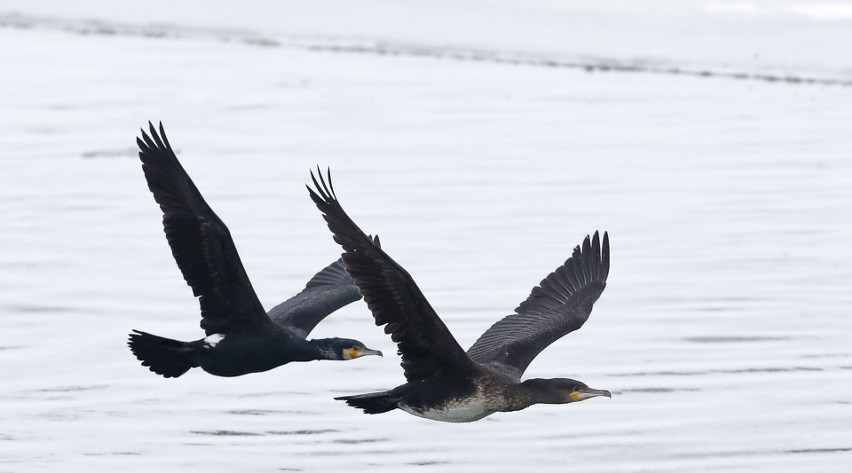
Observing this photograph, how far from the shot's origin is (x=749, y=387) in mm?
8664

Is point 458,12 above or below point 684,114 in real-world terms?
above

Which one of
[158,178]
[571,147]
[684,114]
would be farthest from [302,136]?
[158,178]

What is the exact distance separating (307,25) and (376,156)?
266 inches

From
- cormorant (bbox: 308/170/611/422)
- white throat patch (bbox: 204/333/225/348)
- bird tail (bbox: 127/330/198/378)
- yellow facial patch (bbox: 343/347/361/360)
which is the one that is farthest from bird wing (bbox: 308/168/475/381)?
bird tail (bbox: 127/330/198/378)

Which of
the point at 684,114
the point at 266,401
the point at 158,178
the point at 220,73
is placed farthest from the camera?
the point at 220,73

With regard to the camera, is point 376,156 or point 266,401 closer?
point 266,401

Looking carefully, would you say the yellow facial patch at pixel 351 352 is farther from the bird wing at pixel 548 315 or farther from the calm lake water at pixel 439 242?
the bird wing at pixel 548 315

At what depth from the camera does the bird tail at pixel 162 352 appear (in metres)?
7.54

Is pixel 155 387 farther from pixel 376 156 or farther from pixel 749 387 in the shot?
pixel 376 156

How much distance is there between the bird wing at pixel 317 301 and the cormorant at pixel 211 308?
0.29 m

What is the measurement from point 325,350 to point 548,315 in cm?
122

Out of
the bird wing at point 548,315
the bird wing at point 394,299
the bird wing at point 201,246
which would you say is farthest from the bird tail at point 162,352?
the bird wing at point 548,315

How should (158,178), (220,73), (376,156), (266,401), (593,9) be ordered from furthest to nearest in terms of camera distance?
(593,9)
(220,73)
(376,156)
(266,401)
(158,178)

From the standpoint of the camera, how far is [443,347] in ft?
22.2
